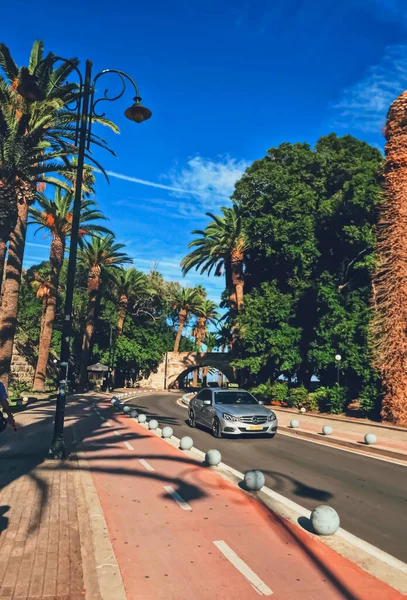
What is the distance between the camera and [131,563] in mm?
5090

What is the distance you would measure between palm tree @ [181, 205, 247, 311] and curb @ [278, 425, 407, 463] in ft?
58.7

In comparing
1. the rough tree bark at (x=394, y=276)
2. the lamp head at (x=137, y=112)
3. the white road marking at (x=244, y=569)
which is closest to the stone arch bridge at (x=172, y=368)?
the rough tree bark at (x=394, y=276)

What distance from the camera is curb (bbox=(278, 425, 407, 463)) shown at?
1247cm

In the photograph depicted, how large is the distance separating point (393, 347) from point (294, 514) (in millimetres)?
16130

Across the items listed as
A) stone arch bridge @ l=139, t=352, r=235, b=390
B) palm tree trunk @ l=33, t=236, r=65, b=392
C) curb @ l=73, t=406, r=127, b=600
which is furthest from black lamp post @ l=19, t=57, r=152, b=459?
stone arch bridge @ l=139, t=352, r=235, b=390

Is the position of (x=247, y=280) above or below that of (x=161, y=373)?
above

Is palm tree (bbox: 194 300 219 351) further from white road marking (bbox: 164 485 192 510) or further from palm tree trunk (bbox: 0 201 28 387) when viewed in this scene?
white road marking (bbox: 164 485 192 510)

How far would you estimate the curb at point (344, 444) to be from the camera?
12.5 metres

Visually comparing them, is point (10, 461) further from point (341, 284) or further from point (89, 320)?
point (89, 320)

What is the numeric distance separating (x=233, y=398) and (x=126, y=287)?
A: 125 feet

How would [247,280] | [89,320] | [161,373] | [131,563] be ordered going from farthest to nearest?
1. [161,373]
2. [89,320]
3. [247,280]
4. [131,563]

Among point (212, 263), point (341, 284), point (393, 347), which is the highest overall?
point (212, 263)

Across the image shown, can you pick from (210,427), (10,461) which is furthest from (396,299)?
(10,461)

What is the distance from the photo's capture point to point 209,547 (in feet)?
18.4
